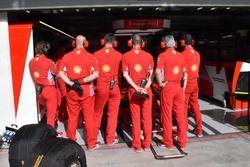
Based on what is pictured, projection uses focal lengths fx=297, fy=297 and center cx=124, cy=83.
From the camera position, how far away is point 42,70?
5312mm

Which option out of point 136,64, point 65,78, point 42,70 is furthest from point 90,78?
point 42,70

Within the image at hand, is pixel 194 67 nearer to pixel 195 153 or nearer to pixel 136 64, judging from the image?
pixel 136 64

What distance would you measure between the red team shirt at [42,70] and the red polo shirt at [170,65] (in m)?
1.99

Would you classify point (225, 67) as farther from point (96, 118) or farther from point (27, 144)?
point (27, 144)

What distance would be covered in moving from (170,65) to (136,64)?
543 millimetres

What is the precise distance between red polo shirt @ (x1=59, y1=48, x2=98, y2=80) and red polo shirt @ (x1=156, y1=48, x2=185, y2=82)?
3.48 ft

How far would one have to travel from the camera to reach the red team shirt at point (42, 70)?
17.4 ft

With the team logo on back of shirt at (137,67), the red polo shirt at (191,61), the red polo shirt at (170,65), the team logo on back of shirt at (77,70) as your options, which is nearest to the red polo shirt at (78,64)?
the team logo on back of shirt at (77,70)

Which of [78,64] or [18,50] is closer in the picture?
[78,64]

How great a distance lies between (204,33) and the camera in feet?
33.0

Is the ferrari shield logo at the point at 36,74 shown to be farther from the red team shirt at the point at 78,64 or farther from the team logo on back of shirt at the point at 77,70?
the team logo on back of shirt at the point at 77,70

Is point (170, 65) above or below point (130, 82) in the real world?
above

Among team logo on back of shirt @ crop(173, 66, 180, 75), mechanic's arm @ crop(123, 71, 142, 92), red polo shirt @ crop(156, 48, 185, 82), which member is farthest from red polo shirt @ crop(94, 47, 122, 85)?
team logo on back of shirt @ crop(173, 66, 180, 75)

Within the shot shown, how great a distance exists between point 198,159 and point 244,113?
3.37 meters
